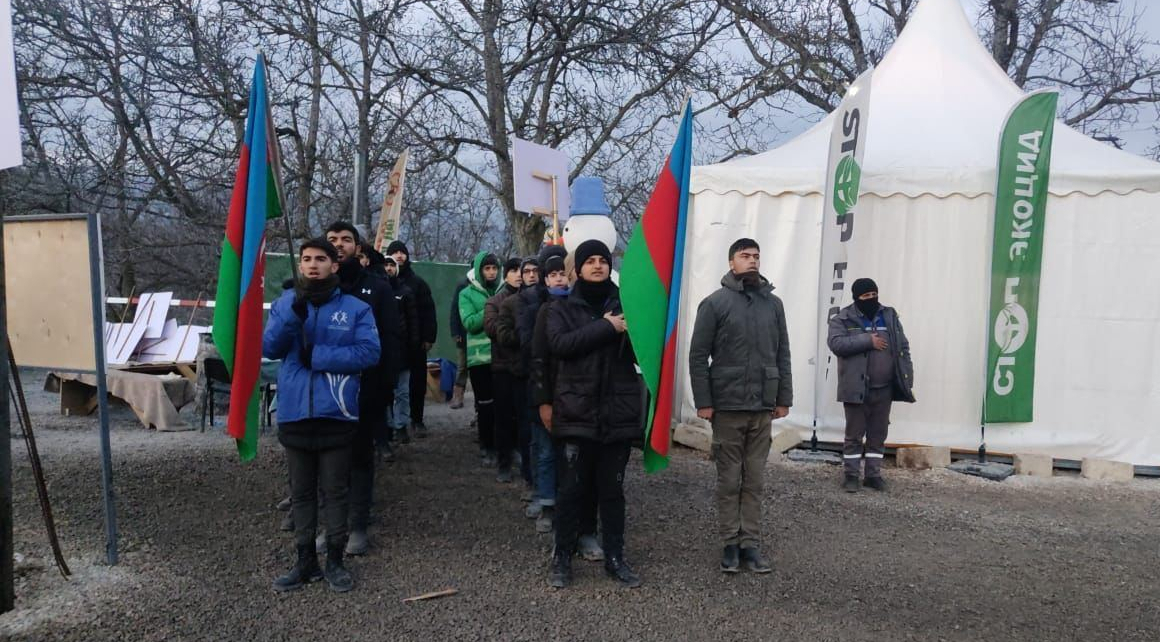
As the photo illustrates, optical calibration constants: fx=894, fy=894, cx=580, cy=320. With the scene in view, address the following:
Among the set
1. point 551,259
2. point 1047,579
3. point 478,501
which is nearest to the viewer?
point 1047,579

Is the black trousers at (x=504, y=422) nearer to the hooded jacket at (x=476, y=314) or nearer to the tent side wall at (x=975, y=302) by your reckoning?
the hooded jacket at (x=476, y=314)

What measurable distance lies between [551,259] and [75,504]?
3.52 meters

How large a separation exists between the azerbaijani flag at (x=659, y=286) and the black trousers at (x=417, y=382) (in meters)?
3.64

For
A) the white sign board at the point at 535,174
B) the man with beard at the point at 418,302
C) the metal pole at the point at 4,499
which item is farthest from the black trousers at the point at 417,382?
the metal pole at the point at 4,499

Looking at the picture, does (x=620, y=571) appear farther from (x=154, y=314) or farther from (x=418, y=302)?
(x=154, y=314)

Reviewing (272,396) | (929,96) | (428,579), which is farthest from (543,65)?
(428,579)

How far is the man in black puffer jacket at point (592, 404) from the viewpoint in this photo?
15.2 ft

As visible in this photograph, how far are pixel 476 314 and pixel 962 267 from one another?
464 cm

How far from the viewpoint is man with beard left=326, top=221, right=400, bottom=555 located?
5188 millimetres

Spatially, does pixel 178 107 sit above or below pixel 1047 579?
above

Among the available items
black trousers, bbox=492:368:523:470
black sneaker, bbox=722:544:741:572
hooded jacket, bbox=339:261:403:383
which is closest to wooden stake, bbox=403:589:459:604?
hooded jacket, bbox=339:261:403:383

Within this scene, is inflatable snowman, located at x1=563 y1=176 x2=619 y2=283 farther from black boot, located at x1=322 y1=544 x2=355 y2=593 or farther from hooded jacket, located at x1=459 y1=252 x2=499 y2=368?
black boot, located at x1=322 y1=544 x2=355 y2=593

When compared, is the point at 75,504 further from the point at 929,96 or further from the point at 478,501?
the point at 929,96

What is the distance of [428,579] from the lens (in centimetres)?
476
